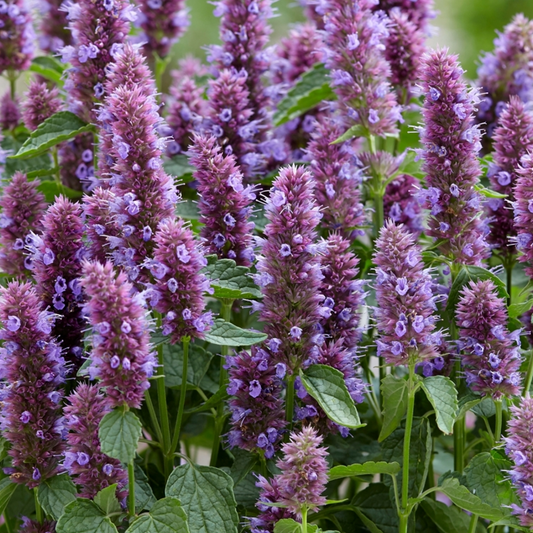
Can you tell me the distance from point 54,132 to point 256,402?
702 millimetres

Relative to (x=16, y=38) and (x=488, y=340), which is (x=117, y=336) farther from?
(x=16, y=38)

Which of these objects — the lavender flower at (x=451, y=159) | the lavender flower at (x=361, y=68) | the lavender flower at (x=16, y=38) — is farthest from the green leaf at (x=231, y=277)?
the lavender flower at (x=16, y=38)

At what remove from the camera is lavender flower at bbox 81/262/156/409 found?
1.19 m

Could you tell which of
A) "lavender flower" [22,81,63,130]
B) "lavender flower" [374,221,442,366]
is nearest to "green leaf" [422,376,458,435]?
"lavender flower" [374,221,442,366]

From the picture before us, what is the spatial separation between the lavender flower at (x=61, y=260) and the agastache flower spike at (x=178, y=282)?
21 cm

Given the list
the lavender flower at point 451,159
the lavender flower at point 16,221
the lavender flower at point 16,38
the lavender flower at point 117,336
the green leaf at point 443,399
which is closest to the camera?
the lavender flower at point 117,336

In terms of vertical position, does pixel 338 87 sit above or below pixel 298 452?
above

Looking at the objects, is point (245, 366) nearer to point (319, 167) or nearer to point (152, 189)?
point (152, 189)

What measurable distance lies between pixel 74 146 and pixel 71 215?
23.3 inches

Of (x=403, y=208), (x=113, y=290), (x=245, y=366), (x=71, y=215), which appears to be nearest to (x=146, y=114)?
(x=71, y=215)

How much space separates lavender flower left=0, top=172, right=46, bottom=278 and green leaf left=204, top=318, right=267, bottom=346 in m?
0.51

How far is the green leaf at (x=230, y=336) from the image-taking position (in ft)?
4.30

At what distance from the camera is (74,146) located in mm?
2027

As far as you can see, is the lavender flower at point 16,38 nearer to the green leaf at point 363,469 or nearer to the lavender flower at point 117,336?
the lavender flower at point 117,336
